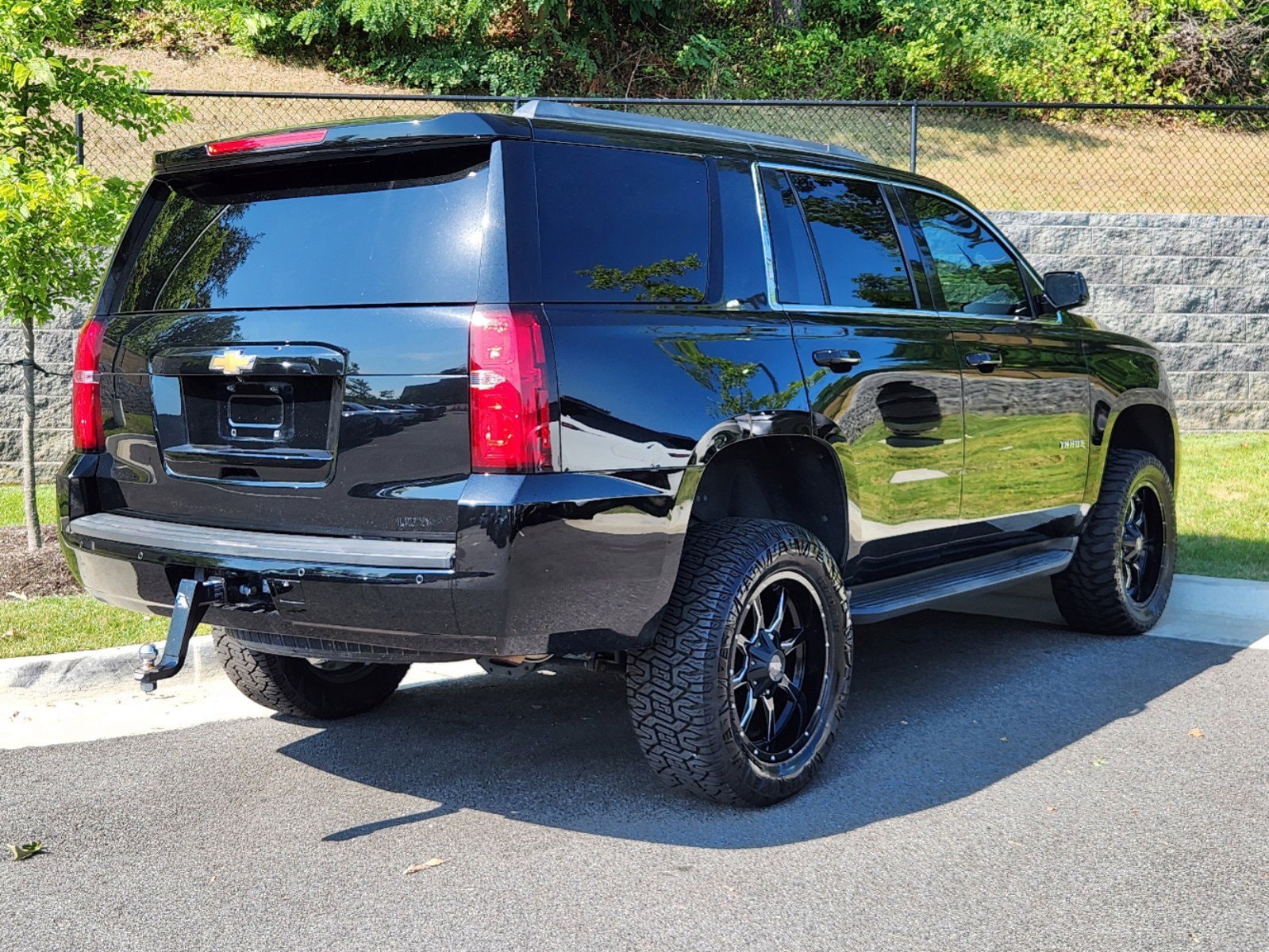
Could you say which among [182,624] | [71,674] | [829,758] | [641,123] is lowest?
[829,758]

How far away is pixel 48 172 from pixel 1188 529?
6.95 metres

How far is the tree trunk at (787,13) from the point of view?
21.4m

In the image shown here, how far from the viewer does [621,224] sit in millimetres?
3863

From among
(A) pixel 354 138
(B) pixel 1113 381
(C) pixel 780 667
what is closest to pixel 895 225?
(B) pixel 1113 381

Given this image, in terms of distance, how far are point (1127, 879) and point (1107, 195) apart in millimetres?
13548

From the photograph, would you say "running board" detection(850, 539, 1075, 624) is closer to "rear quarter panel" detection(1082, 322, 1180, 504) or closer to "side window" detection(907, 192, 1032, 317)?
"rear quarter panel" detection(1082, 322, 1180, 504)

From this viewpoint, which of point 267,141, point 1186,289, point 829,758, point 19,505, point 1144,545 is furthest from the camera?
point 1186,289

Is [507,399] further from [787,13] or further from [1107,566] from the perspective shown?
[787,13]

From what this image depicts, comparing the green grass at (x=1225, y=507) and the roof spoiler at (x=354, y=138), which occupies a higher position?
the roof spoiler at (x=354, y=138)

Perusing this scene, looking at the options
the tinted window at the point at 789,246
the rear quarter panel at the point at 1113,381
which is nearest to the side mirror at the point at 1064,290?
the rear quarter panel at the point at 1113,381

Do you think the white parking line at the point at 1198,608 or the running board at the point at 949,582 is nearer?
the running board at the point at 949,582

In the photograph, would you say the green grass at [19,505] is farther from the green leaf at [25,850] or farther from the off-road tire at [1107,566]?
the off-road tire at [1107,566]

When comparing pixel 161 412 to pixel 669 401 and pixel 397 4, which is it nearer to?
pixel 669 401

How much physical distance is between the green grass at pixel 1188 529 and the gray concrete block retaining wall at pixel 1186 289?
1.52ft
